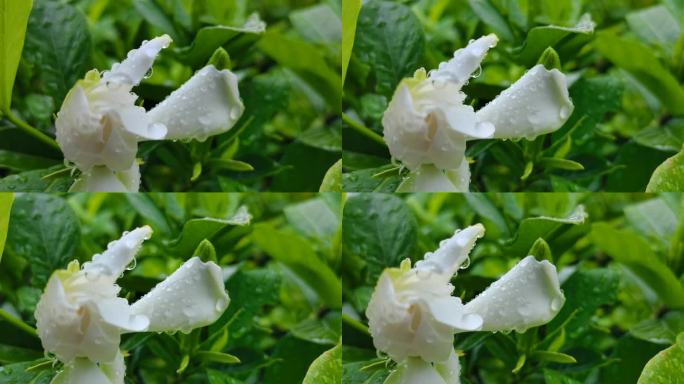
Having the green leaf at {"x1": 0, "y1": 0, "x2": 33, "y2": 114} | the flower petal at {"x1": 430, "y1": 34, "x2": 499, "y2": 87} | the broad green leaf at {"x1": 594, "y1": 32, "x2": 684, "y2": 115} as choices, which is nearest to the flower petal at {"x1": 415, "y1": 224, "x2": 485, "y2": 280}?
the flower petal at {"x1": 430, "y1": 34, "x2": 499, "y2": 87}

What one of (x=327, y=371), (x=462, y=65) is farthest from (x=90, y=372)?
(x=462, y=65)

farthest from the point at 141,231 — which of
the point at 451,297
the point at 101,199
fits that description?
the point at 451,297

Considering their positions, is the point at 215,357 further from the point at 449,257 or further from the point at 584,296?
the point at 584,296

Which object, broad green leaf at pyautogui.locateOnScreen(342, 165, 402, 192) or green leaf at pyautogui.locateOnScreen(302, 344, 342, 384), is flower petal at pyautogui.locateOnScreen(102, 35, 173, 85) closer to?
broad green leaf at pyautogui.locateOnScreen(342, 165, 402, 192)

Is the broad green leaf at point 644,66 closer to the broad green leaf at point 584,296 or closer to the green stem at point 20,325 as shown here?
the broad green leaf at point 584,296

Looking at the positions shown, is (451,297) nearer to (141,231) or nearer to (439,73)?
(439,73)
